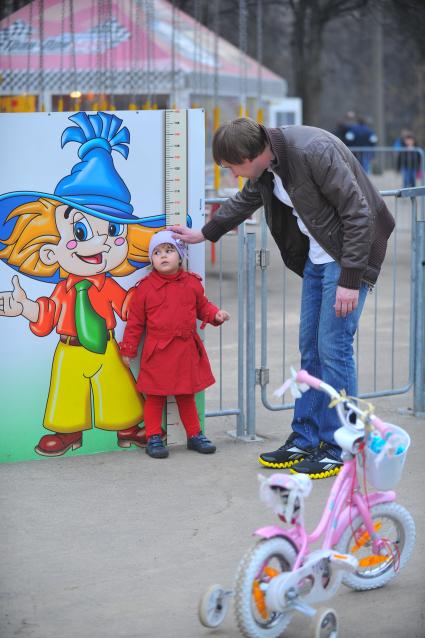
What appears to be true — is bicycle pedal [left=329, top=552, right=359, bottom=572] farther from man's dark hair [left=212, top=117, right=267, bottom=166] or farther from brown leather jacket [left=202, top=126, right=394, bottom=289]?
man's dark hair [left=212, top=117, right=267, bottom=166]

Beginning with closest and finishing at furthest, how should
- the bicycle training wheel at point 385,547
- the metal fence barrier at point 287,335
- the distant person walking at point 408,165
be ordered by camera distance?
1. the bicycle training wheel at point 385,547
2. the metal fence barrier at point 287,335
3. the distant person walking at point 408,165

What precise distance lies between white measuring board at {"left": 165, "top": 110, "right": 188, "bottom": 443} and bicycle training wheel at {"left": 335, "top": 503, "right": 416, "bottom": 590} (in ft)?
7.12

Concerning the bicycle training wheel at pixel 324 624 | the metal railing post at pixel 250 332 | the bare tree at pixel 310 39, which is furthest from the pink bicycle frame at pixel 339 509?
the bare tree at pixel 310 39

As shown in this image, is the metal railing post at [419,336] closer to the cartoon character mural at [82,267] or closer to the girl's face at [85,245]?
the cartoon character mural at [82,267]

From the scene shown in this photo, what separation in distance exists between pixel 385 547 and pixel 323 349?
1431 mm

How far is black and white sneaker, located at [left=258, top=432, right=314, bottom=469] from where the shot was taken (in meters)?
5.31

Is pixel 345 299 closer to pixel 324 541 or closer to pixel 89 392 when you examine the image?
pixel 89 392

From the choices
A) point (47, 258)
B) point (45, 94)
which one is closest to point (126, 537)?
point (47, 258)

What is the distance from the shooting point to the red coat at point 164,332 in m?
5.35

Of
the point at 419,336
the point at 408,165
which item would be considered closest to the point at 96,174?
the point at 419,336

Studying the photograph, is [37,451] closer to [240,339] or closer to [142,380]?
[142,380]

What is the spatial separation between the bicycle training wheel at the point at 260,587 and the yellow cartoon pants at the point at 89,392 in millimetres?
2139

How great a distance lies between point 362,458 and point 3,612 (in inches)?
51.2

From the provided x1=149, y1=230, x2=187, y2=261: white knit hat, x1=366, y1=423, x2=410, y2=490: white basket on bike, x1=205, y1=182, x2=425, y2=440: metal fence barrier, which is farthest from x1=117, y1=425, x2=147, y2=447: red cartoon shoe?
x1=366, y1=423, x2=410, y2=490: white basket on bike
